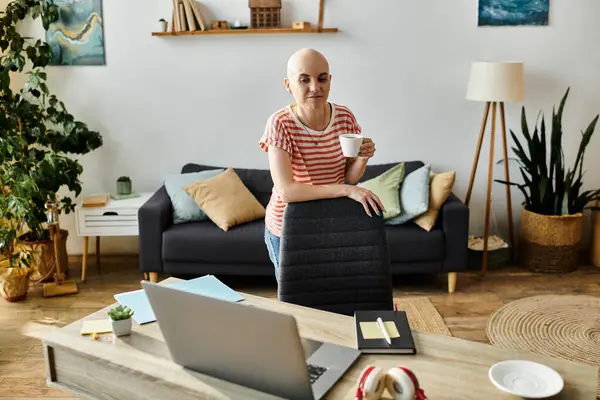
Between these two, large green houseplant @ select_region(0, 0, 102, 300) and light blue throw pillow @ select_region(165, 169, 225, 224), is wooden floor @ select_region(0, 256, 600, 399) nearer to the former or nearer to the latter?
large green houseplant @ select_region(0, 0, 102, 300)

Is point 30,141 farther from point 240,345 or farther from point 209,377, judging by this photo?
point 240,345

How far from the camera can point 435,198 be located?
414 cm

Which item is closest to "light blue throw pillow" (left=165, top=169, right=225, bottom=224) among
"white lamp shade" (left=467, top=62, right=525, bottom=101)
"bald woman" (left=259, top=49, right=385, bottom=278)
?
"white lamp shade" (left=467, top=62, right=525, bottom=101)

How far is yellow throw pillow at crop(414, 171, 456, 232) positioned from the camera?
4074 millimetres

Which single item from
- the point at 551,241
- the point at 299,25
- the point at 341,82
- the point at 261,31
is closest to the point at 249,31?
the point at 261,31

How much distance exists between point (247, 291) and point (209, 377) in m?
2.51

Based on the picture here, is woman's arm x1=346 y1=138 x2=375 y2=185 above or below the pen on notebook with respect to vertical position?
above

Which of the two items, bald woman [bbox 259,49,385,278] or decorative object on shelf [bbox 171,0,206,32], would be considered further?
decorative object on shelf [bbox 171,0,206,32]

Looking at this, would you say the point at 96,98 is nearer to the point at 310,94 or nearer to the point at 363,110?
the point at 363,110

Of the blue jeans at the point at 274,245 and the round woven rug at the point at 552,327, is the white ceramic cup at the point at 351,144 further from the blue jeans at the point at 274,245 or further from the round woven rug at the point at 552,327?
the round woven rug at the point at 552,327

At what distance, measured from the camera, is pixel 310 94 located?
2170 mm

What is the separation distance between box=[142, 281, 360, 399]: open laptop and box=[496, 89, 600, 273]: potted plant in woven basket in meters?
3.00

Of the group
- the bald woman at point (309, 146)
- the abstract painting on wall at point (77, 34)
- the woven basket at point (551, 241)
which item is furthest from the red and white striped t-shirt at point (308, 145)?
the abstract painting on wall at point (77, 34)

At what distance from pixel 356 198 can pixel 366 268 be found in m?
0.22
